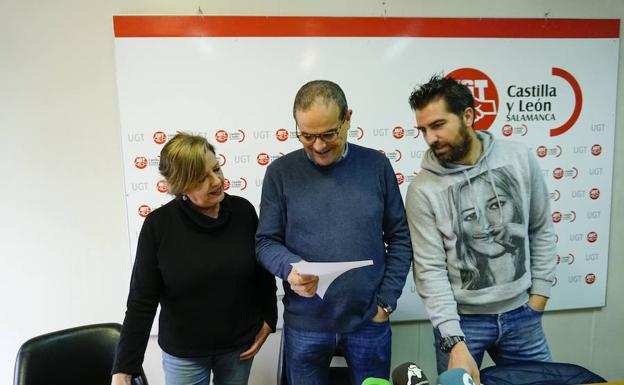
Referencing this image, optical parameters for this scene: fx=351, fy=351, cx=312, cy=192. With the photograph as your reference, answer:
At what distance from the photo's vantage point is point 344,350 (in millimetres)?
1266

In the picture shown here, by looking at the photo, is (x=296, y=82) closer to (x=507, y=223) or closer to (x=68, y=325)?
(x=507, y=223)

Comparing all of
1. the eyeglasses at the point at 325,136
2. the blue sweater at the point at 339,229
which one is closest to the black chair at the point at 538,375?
the blue sweater at the point at 339,229

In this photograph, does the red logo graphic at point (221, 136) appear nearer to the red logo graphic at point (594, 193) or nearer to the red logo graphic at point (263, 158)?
the red logo graphic at point (263, 158)

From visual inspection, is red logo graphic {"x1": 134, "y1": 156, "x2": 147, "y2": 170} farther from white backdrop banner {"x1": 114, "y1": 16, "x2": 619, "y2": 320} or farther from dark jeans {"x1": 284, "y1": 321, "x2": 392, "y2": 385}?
dark jeans {"x1": 284, "y1": 321, "x2": 392, "y2": 385}

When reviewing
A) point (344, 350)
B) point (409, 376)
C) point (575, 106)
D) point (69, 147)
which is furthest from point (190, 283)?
point (575, 106)

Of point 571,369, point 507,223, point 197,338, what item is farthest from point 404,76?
point 197,338

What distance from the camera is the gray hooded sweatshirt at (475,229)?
3.95 ft

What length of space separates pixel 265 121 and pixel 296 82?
0.82 ft

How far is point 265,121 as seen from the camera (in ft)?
5.77

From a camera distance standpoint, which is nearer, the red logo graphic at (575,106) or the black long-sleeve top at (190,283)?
the black long-sleeve top at (190,283)

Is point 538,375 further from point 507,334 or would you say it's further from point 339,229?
point 339,229

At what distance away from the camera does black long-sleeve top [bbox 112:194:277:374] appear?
3.78ft

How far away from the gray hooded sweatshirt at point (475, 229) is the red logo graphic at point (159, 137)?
1.21 m

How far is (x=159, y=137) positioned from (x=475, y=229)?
1466 mm
